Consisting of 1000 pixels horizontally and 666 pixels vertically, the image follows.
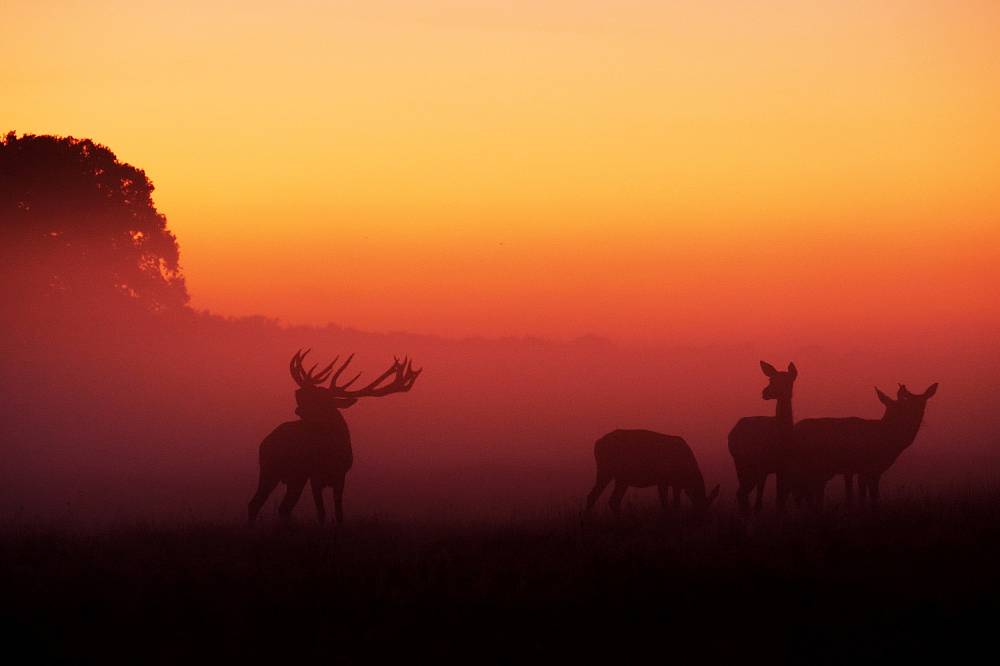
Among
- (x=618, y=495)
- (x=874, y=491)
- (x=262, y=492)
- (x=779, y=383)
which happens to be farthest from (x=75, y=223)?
(x=874, y=491)

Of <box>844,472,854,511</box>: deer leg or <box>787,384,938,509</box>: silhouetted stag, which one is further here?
<box>787,384,938,509</box>: silhouetted stag

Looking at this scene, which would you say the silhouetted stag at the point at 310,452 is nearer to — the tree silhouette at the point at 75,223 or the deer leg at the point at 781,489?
the deer leg at the point at 781,489

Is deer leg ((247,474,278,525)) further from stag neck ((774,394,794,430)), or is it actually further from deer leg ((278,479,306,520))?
stag neck ((774,394,794,430))

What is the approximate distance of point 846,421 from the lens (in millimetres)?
19109

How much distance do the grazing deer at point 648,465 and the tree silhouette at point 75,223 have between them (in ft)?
67.8

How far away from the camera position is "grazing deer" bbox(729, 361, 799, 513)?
18.4 metres

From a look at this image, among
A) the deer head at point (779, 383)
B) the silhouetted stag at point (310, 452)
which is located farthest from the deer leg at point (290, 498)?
the deer head at point (779, 383)

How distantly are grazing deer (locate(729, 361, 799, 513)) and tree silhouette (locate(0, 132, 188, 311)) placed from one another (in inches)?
878

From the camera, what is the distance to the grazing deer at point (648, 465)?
1847 cm

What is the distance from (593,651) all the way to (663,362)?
55668 millimetres

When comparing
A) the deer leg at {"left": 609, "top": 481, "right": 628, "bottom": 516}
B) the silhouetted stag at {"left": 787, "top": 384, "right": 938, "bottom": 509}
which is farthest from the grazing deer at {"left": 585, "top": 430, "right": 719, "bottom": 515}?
the silhouetted stag at {"left": 787, "top": 384, "right": 938, "bottom": 509}

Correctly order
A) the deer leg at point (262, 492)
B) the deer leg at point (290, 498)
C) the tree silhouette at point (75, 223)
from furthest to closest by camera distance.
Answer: the tree silhouette at point (75, 223)
the deer leg at point (262, 492)
the deer leg at point (290, 498)

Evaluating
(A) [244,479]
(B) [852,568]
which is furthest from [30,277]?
(B) [852,568]

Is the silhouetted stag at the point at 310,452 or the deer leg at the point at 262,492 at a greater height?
the silhouetted stag at the point at 310,452
